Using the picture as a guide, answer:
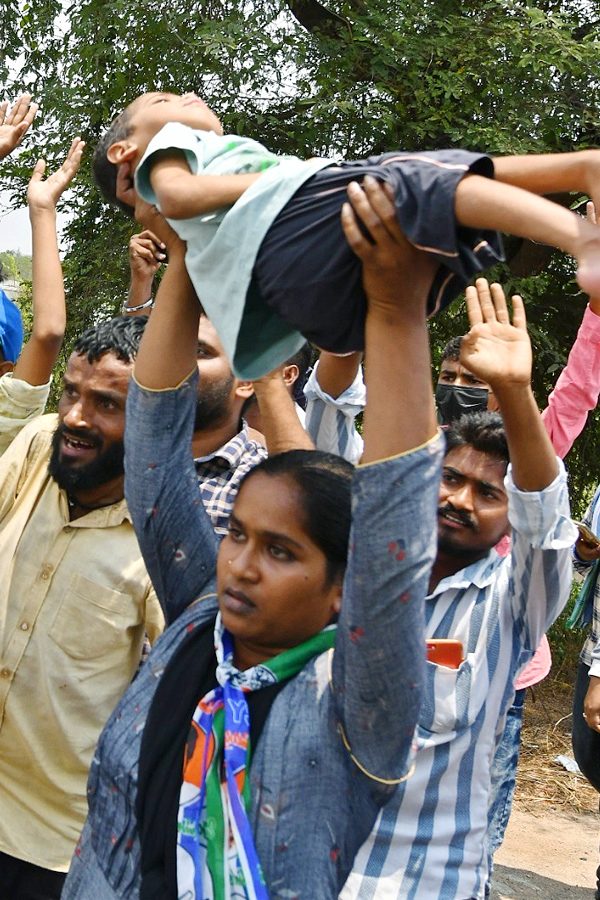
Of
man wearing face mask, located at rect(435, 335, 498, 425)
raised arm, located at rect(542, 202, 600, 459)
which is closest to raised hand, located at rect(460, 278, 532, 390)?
raised arm, located at rect(542, 202, 600, 459)

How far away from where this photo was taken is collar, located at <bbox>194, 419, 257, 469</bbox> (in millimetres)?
2631

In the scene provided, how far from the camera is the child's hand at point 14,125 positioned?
3146mm

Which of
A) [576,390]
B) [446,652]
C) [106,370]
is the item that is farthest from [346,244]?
[576,390]

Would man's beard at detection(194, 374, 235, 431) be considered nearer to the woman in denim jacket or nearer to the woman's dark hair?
the woman in denim jacket

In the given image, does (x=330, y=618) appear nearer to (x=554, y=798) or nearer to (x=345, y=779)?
(x=345, y=779)

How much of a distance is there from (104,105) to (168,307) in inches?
225

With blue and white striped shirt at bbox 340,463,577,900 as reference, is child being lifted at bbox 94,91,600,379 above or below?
above

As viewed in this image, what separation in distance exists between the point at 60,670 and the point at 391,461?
57.4 inches

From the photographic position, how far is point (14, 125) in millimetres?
3221

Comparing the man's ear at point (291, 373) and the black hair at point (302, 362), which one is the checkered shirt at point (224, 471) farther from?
the black hair at point (302, 362)

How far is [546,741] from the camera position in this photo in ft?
20.5

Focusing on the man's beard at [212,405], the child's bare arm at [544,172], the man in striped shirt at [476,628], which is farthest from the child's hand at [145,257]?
the child's bare arm at [544,172]

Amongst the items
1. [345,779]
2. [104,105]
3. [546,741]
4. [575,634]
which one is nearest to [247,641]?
[345,779]

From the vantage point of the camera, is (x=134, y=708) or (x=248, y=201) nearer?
(x=248, y=201)
